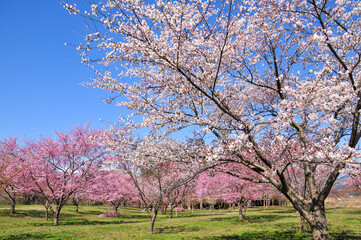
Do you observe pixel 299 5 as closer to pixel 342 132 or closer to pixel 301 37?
pixel 301 37

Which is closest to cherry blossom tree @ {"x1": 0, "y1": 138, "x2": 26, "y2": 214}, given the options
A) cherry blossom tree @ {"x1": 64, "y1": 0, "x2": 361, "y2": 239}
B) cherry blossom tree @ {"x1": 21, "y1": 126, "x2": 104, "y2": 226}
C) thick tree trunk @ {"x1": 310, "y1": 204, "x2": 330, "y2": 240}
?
cherry blossom tree @ {"x1": 21, "y1": 126, "x2": 104, "y2": 226}

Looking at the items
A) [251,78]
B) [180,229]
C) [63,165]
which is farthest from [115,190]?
[251,78]

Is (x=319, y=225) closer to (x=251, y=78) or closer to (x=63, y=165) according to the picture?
(x=251, y=78)

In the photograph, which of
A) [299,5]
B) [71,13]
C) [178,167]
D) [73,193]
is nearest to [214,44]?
[299,5]

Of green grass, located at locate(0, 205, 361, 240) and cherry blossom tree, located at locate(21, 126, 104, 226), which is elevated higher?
cherry blossom tree, located at locate(21, 126, 104, 226)

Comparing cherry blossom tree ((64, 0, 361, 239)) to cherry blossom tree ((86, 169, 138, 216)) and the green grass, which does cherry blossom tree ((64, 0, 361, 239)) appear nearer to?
the green grass

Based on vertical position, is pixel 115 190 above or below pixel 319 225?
below

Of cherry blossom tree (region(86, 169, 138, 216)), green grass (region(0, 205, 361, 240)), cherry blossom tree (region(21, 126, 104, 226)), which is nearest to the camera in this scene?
green grass (region(0, 205, 361, 240))

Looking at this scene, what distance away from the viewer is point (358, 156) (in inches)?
209

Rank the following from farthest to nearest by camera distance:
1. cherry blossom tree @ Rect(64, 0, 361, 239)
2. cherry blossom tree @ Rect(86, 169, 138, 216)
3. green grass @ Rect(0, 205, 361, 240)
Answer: cherry blossom tree @ Rect(86, 169, 138, 216), green grass @ Rect(0, 205, 361, 240), cherry blossom tree @ Rect(64, 0, 361, 239)

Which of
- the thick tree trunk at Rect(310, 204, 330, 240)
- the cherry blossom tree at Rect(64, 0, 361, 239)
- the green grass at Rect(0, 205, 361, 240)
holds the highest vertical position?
A: the cherry blossom tree at Rect(64, 0, 361, 239)

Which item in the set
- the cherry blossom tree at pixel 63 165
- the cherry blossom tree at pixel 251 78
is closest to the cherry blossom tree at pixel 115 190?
the cherry blossom tree at pixel 63 165

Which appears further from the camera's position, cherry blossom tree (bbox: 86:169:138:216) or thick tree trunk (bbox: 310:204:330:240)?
cherry blossom tree (bbox: 86:169:138:216)

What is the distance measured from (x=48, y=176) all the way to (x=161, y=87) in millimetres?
17842
